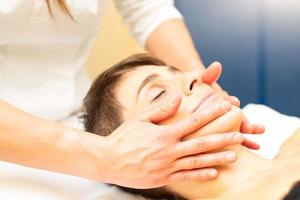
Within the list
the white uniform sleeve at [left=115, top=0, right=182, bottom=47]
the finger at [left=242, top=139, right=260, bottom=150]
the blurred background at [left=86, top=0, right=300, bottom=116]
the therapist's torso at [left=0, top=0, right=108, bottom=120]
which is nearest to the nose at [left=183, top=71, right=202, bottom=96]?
the finger at [left=242, top=139, right=260, bottom=150]

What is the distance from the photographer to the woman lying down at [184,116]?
3.65ft

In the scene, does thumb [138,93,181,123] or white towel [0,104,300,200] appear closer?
thumb [138,93,181,123]

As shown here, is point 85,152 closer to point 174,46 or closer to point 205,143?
point 205,143

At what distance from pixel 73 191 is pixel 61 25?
463mm

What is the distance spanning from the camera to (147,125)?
1.05 meters

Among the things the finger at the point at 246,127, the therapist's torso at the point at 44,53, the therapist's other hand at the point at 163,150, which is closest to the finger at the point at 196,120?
the therapist's other hand at the point at 163,150

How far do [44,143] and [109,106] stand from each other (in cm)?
30

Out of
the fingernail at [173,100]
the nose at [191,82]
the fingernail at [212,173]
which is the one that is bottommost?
the fingernail at [212,173]

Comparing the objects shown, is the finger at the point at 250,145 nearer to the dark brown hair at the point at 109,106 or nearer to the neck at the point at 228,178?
the neck at the point at 228,178

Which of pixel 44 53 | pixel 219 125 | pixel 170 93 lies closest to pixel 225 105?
pixel 219 125

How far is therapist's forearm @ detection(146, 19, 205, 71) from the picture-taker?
162 cm

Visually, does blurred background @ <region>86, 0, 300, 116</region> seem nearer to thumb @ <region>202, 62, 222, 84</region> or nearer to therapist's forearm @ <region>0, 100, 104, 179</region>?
thumb @ <region>202, 62, 222, 84</region>

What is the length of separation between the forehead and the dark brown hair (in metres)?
0.02

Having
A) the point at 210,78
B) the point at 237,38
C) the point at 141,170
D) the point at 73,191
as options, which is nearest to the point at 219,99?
the point at 210,78
